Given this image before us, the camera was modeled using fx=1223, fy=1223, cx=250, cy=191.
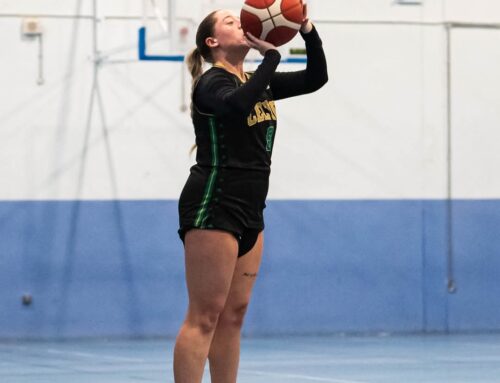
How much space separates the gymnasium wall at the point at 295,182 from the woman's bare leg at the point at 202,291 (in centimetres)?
461

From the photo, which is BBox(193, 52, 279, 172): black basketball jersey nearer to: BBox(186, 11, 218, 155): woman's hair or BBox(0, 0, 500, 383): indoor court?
BBox(186, 11, 218, 155): woman's hair

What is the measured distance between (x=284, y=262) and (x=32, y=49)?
2.64 meters

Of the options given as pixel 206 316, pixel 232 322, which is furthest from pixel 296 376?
pixel 206 316

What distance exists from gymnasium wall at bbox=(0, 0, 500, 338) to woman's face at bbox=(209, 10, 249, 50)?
4201 millimetres

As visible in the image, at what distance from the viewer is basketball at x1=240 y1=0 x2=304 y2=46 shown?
4562mm

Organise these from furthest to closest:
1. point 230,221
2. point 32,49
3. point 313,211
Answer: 1. point 313,211
2. point 32,49
3. point 230,221

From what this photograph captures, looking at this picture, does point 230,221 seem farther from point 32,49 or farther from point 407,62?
point 407,62

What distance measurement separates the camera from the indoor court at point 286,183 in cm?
941

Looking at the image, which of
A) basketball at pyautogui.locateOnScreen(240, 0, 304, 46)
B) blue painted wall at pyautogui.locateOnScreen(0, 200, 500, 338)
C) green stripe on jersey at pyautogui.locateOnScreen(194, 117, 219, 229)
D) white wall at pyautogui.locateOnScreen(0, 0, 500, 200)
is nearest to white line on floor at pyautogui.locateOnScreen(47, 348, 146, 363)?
blue painted wall at pyautogui.locateOnScreen(0, 200, 500, 338)

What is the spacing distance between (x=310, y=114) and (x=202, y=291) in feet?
18.8

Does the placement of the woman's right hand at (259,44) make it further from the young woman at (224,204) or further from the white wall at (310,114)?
the white wall at (310,114)

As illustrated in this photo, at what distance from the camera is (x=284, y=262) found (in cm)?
998

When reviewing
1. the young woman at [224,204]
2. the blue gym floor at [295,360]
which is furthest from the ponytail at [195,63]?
the blue gym floor at [295,360]

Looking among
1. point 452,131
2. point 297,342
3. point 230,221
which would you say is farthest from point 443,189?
point 230,221
